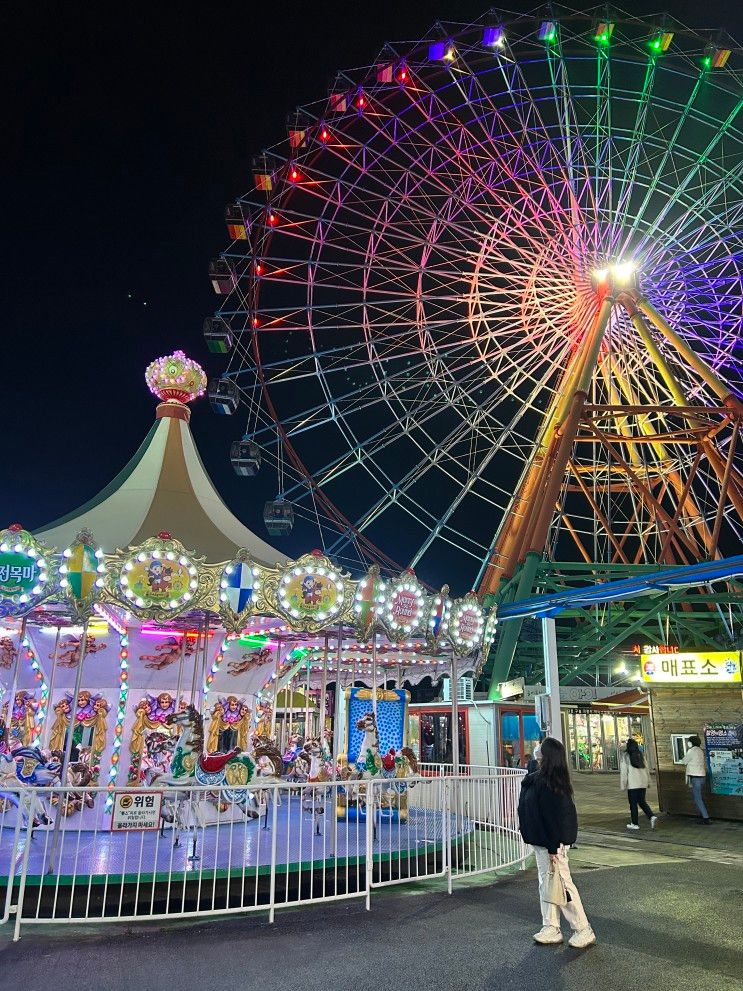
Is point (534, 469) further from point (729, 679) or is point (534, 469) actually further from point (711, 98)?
point (711, 98)

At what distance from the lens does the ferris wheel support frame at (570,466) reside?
602 inches

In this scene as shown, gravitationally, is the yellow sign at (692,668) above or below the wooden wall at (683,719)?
above

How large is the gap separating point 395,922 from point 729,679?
10752 mm

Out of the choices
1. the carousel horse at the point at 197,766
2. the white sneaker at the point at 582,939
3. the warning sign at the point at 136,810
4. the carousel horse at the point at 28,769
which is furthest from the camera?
the carousel horse at the point at 28,769

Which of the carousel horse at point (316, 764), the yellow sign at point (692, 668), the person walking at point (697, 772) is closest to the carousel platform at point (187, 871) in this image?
the carousel horse at point (316, 764)

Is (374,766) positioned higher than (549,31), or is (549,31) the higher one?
(549,31)

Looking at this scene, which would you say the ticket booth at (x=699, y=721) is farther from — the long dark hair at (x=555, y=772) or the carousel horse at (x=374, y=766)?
the long dark hair at (x=555, y=772)

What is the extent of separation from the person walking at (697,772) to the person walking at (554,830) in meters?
8.83

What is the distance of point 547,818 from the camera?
5434 mm

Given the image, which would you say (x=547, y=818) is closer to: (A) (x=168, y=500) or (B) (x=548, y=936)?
(B) (x=548, y=936)

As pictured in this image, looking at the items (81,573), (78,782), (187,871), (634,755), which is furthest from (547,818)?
(634,755)

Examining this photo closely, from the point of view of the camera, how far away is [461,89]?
16.5 m

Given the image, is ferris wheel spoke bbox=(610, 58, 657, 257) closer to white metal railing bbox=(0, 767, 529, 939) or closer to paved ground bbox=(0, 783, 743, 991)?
white metal railing bbox=(0, 767, 529, 939)

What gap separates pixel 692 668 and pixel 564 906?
10.7m
